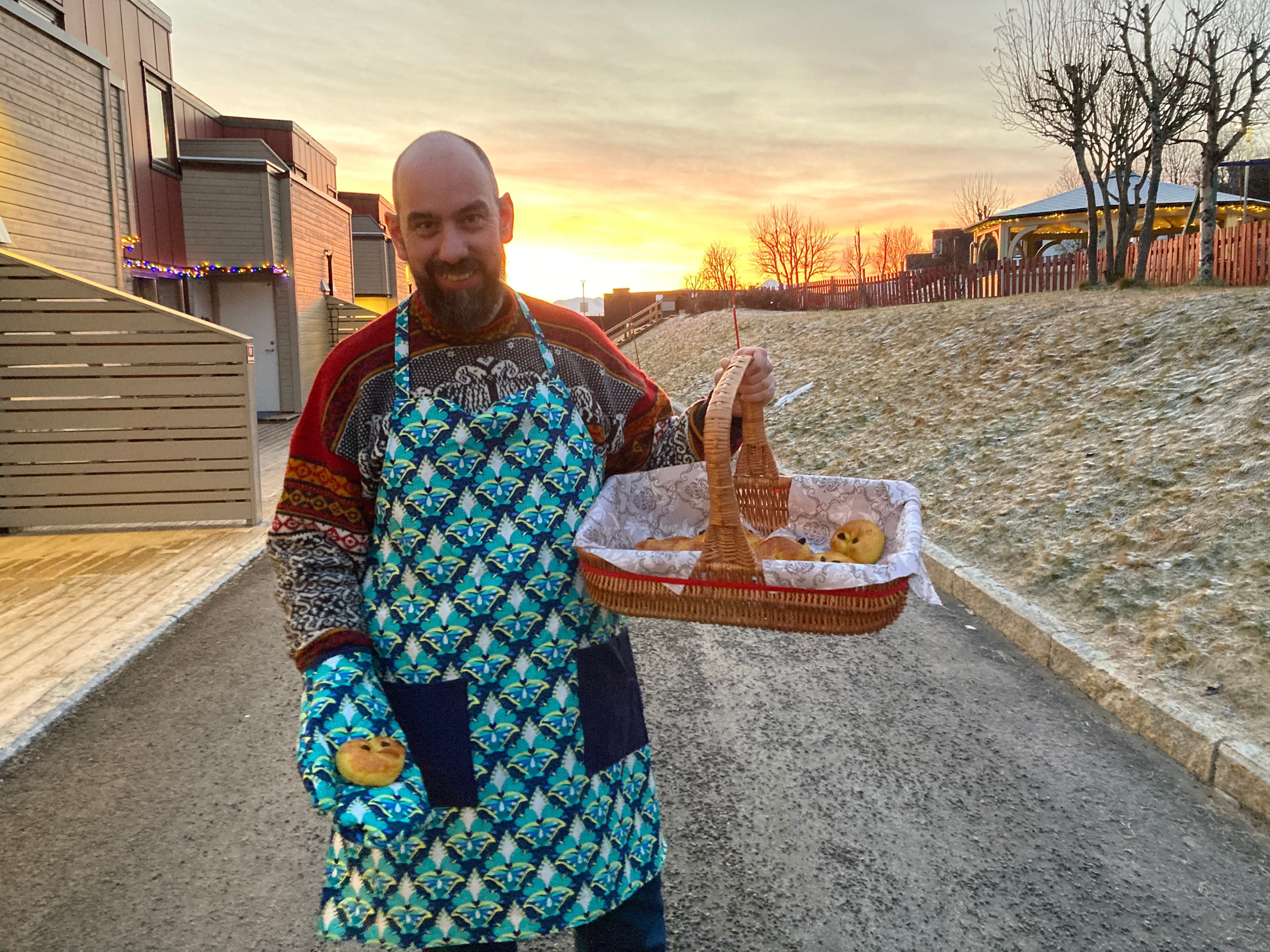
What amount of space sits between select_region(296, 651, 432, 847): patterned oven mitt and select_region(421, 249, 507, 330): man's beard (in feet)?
2.32

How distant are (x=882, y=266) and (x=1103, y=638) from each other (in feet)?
273

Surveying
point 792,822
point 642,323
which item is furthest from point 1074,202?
point 792,822

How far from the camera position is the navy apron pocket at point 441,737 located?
1.86 meters

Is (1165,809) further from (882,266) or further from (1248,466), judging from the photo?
(882,266)

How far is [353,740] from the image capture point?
164cm

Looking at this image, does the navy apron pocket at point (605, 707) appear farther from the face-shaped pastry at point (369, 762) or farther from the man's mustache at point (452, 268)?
the man's mustache at point (452, 268)

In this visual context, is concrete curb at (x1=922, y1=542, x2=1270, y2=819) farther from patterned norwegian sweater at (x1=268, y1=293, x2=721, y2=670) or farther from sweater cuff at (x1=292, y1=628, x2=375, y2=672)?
sweater cuff at (x1=292, y1=628, x2=375, y2=672)

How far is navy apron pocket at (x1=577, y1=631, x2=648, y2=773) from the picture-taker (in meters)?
1.95

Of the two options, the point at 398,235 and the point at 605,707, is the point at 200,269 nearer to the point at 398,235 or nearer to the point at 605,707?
the point at 398,235

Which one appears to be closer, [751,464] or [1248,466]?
[751,464]

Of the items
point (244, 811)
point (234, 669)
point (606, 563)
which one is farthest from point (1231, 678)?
point (234, 669)

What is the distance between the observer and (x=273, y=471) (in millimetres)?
12914

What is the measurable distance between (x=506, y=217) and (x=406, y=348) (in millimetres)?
378

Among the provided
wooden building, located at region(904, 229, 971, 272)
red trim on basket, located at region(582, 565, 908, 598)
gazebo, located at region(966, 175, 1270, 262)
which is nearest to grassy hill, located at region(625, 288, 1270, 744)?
red trim on basket, located at region(582, 565, 908, 598)
